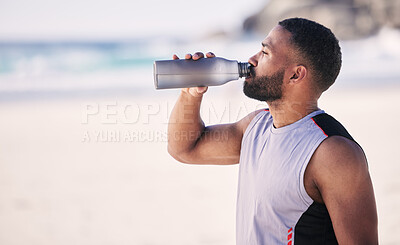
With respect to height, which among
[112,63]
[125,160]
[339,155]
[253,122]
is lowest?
[125,160]

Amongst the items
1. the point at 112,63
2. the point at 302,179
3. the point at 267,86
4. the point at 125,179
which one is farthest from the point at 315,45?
the point at 112,63

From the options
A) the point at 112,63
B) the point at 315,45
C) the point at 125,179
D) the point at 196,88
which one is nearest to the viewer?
the point at 315,45

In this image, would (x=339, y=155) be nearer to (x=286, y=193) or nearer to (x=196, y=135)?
(x=286, y=193)

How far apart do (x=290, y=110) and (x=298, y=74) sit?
156 mm

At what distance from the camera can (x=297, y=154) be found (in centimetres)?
162

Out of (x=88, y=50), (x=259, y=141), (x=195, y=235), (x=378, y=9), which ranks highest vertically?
(x=378, y=9)

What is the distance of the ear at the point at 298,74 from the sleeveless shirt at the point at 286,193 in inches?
6.3

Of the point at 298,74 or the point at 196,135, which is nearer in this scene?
the point at 298,74

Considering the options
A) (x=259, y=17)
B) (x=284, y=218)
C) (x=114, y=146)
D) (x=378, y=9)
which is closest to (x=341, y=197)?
(x=284, y=218)

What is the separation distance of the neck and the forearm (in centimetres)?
42

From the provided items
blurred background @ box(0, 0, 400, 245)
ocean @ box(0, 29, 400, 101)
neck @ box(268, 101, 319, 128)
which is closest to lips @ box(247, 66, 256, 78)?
neck @ box(268, 101, 319, 128)

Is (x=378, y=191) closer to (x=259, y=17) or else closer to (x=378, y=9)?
(x=378, y=9)

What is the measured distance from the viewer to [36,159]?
581cm

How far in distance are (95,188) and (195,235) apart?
1.52 metres
